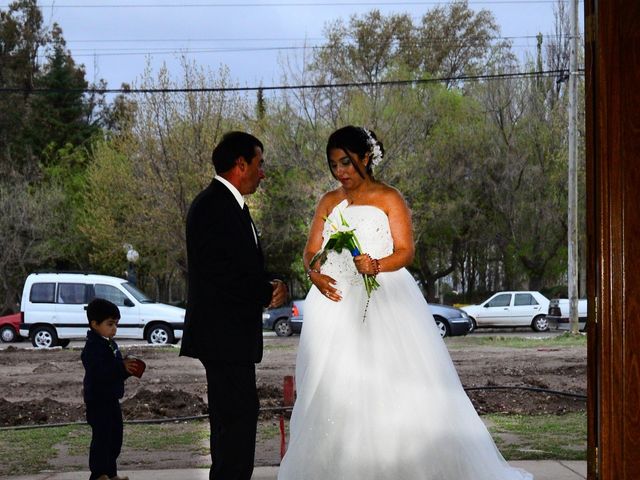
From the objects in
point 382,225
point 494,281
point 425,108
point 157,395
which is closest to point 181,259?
point 425,108

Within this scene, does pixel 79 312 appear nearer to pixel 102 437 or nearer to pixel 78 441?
pixel 78 441

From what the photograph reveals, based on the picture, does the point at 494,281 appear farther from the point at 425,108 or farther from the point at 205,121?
the point at 205,121

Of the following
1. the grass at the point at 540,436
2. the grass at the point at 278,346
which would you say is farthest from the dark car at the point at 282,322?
the grass at the point at 540,436

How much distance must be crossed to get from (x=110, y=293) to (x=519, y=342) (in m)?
10.5

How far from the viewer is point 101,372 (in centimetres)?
679

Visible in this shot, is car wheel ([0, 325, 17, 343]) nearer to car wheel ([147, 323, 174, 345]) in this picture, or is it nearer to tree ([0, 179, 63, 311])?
car wheel ([147, 323, 174, 345])

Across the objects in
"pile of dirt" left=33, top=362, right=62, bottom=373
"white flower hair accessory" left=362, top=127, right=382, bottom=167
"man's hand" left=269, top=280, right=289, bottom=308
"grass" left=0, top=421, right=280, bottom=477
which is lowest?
"pile of dirt" left=33, top=362, right=62, bottom=373

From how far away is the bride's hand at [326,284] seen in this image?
6434 mm

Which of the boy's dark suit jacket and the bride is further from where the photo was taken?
the boy's dark suit jacket

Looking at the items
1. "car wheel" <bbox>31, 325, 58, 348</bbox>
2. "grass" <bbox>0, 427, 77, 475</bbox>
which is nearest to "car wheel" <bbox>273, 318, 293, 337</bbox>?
"car wheel" <bbox>31, 325, 58, 348</bbox>

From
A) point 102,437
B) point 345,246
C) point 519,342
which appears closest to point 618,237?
point 345,246

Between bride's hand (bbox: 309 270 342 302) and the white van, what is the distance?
68.9 ft

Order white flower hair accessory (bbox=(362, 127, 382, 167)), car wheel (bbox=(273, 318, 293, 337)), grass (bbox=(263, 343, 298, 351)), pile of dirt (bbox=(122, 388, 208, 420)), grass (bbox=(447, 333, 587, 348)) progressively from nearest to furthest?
white flower hair accessory (bbox=(362, 127, 382, 167))
pile of dirt (bbox=(122, 388, 208, 420))
grass (bbox=(263, 343, 298, 351))
grass (bbox=(447, 333, 587, 348))
car wheel (bbox=(273, 318, 293, 337))

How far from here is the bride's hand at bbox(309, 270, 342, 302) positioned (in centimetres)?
643
